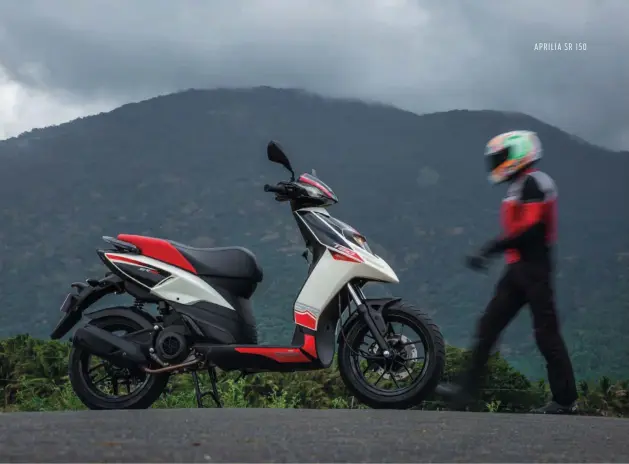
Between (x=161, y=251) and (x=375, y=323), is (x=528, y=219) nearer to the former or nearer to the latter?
(x=375, y=323)

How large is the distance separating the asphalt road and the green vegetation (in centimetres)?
471

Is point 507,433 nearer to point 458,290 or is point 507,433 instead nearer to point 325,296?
point 325,296

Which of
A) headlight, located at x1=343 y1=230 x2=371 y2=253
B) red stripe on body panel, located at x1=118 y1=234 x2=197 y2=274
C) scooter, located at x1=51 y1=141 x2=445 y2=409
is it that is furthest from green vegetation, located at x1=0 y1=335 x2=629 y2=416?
headlight, located at x1=343 y1=230 x2=371 y2=253

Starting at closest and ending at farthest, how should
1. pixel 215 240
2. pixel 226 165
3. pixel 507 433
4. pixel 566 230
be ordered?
pixel 507 433, pixel 215 240, pixel 566 230, pixel 226 165

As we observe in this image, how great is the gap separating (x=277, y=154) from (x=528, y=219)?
5.47 feet

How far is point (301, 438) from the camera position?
428 centimetres

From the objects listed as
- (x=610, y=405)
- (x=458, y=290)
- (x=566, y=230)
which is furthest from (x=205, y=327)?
(x=566, y=230)

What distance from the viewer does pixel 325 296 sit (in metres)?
6.26

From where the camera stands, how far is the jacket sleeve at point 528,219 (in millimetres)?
6023

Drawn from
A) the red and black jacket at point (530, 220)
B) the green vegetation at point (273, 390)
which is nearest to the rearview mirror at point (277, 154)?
the red and black jacket at point (530, 220)

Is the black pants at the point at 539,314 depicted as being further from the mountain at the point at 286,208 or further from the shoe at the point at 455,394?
the mountain at the point at 286,208

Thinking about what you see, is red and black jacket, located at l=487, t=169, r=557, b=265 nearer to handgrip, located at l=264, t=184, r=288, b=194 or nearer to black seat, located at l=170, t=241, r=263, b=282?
handgrip, located at l=264, t=184, r=288, b=194

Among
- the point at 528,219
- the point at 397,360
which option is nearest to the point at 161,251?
the point at 397,360

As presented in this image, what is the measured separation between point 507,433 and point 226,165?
15388cm
